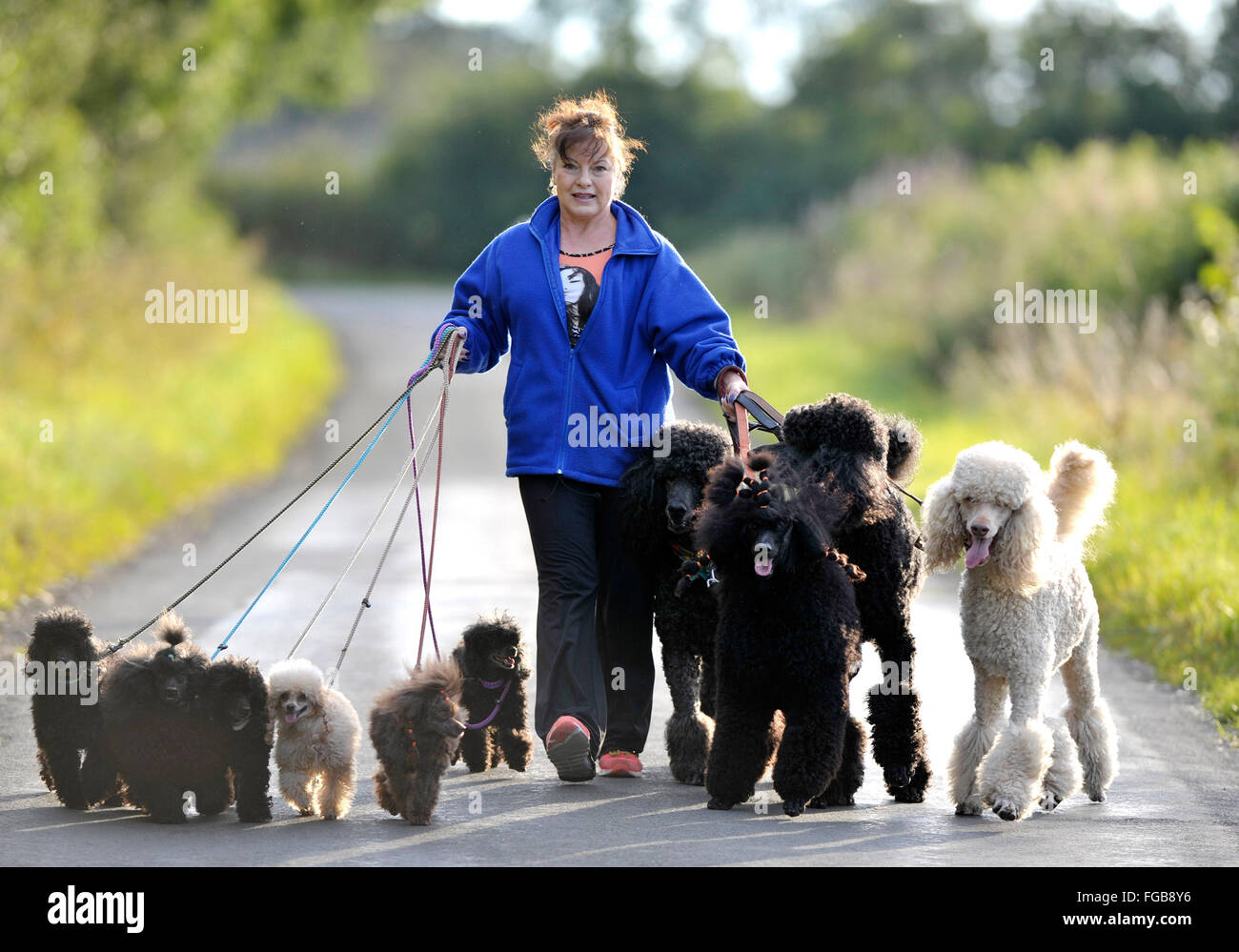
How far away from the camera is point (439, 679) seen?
6.26 metres

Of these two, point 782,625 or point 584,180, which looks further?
point 584,180

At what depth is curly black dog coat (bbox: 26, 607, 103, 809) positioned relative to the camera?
6.38 m

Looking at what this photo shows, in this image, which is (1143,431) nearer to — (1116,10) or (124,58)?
(124,58)

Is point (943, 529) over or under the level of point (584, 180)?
under

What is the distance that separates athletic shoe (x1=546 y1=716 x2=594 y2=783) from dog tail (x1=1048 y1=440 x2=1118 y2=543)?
213 cm

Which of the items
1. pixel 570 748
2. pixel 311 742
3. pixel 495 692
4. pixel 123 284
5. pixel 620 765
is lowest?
pixel 620 765

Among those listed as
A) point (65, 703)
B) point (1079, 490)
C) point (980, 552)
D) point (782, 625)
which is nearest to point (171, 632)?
point (65, 703)

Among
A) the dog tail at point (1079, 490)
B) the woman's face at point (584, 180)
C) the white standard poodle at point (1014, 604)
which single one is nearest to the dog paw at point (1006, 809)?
the white standard poodle at point (1014, 604)

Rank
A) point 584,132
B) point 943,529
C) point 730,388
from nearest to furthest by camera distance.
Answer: point 943,529, point 730,388, point 584,132

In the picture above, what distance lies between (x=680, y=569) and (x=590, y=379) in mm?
942

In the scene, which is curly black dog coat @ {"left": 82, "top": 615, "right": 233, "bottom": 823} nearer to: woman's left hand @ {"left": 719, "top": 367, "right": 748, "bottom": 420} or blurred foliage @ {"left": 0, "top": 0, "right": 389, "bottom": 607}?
woman's left hand @ {"left": 719, "top": 367, "right": 748, "bottom": 420}

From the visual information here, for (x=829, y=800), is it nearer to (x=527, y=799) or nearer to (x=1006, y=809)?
(x=1006, y=809)

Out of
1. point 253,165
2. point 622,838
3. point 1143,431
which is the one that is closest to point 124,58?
point 1143,431

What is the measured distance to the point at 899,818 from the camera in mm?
6422
